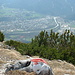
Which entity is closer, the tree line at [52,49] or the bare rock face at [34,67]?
the bare rock face at [34,67]

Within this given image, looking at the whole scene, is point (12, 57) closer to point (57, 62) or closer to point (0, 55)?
point (0, 55)

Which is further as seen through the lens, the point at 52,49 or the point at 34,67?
the point at 52,49

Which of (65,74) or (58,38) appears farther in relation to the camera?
(58,38)

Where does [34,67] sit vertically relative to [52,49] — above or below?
above

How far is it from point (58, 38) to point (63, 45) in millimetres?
1241

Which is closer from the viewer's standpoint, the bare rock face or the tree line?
the bare rock face

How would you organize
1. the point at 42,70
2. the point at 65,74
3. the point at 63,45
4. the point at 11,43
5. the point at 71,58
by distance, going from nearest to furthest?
1. the point at 42,70
2. the point at 65,74
3. the point at 71,58
4. the point at 11,43
5. the point at 63,45

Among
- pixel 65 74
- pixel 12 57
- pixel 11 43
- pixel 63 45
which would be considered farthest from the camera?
pixel 63 45

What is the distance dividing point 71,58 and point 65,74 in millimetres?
6873

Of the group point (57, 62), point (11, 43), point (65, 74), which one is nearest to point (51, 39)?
point (11, 43)

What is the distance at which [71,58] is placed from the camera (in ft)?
64.4

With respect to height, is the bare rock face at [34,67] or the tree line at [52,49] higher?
the bare rock face at [34,67]

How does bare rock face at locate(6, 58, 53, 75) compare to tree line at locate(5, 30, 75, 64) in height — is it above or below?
above

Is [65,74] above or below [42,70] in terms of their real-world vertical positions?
below
